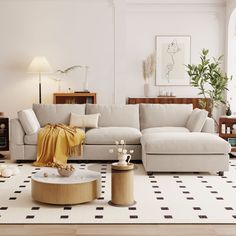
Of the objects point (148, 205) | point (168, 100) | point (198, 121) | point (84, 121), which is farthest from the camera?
point (168, 100)

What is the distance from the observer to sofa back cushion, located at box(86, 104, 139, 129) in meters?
7.03

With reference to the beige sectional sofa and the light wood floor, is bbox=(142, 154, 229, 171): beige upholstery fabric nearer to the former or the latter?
the beige sectional sofa

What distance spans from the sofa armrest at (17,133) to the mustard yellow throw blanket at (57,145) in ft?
0.89

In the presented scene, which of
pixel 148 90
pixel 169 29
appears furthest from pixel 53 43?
pixel 169 29

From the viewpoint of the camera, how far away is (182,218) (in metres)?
3.92

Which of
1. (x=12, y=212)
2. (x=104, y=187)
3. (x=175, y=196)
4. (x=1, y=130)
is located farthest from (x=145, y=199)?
(x=1, y=130)

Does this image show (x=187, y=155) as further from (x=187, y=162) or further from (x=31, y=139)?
(x=31, y=139)

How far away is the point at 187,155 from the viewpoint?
220 inches

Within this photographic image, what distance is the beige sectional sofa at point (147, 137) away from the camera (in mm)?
5578

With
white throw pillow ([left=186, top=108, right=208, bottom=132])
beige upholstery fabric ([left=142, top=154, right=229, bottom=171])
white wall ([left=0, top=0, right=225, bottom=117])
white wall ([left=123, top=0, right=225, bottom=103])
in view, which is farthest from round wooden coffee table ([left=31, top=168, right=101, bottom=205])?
white wall ([left=123, top=0, right=225, bottom=103])

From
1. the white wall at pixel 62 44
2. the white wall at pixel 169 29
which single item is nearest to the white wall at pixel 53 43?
the white wall at pixel 62 44

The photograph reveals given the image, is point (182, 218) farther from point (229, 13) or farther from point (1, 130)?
point (229, 13)

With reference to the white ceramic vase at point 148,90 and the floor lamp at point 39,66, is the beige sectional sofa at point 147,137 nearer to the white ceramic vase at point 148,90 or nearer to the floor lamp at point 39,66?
the floor lamp at point 39,66

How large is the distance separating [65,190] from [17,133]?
8.00ft
